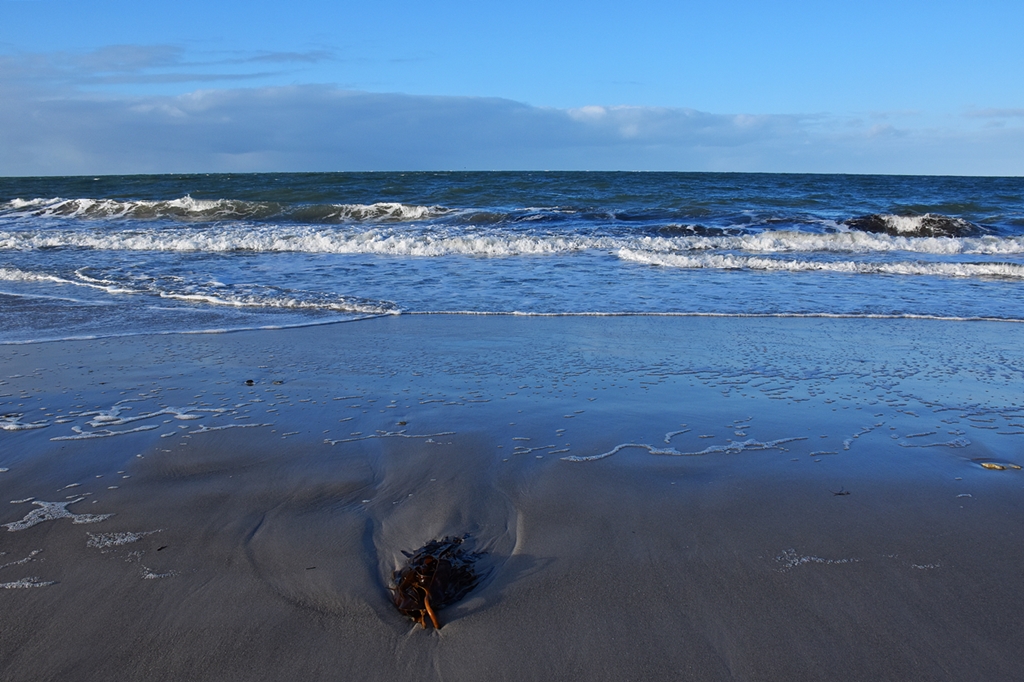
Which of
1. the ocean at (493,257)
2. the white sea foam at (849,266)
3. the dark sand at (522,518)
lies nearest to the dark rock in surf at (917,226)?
the ocean at (493,257)

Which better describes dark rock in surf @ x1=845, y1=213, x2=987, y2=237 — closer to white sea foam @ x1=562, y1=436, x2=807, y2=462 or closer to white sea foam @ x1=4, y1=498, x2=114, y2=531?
white sea foam @ x1=562, y1=436, x2=807, y2=462

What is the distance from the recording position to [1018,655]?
65.7 inches

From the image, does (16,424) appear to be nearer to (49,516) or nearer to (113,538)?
(49,516)

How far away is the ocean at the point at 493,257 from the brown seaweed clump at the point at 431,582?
13.0 ft

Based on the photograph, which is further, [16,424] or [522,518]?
[16,424]

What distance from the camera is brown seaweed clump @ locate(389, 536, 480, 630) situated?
1812mm

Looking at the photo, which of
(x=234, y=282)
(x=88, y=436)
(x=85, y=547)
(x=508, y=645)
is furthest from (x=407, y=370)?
(x=234, y=282)

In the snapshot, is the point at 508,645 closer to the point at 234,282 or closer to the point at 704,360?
the point at 704,360

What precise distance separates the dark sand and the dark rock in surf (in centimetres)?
1229

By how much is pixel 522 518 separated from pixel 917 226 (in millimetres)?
15755

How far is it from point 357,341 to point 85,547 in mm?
2975

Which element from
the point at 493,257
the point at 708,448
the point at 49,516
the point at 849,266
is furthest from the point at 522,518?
the point at 493,257

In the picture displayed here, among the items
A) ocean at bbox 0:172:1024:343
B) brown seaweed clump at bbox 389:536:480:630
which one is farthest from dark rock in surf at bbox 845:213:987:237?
brown seaweed clump at bbox 389:536:480:630

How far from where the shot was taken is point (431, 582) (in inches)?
73.2
